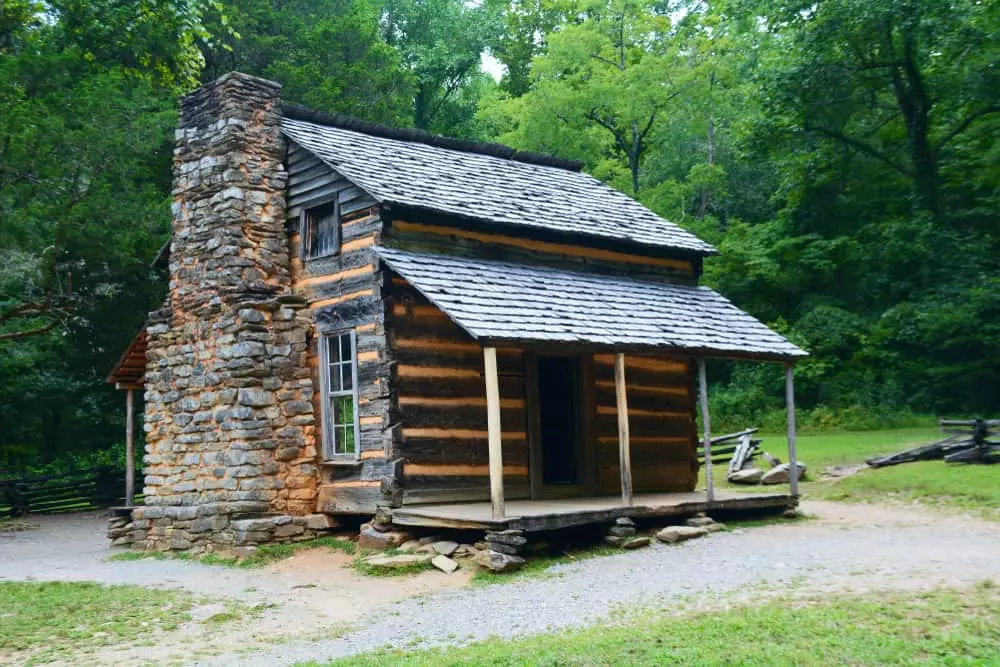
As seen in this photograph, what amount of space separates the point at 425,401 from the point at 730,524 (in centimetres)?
484

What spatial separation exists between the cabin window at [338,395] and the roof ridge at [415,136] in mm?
Result: 4001

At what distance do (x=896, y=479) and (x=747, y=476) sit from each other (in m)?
2.90

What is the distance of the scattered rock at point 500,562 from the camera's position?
11.6 m

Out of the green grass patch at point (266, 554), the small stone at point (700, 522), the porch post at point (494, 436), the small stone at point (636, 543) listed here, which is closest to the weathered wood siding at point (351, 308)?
the green grass patch at point (266, 554)

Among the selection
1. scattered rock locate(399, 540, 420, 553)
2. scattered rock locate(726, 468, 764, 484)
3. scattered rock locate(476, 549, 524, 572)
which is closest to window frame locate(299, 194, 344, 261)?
scattered rock locate(399, 540, 420, 553)

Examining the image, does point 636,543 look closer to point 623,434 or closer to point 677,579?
point 623,434

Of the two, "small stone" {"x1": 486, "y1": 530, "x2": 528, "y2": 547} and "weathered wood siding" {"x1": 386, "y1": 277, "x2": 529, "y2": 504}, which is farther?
"weathered wood siding" {"x1": 386, "y1": 277, "x2": 529, "y2": 504}

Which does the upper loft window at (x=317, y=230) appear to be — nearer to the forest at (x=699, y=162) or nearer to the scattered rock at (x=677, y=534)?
the forest at (x=699, y=162)

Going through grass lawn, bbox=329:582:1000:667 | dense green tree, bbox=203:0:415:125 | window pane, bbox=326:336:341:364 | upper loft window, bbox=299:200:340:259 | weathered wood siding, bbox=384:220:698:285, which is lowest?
grass lawn, bbox=329:582:1000:667

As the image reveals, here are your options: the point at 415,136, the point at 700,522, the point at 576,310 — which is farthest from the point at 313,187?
the point at 700,522

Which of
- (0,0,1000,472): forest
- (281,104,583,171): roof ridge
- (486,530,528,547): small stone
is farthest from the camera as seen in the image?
(0,0,1000,472): forest

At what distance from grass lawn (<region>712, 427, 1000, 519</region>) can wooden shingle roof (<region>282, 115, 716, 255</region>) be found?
16.5 ft

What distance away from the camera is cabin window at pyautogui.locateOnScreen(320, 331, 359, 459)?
1446 centimetres

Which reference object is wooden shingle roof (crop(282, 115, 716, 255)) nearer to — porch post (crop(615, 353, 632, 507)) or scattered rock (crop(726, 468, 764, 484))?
porch post (crop(615, 353, 632, 507))
